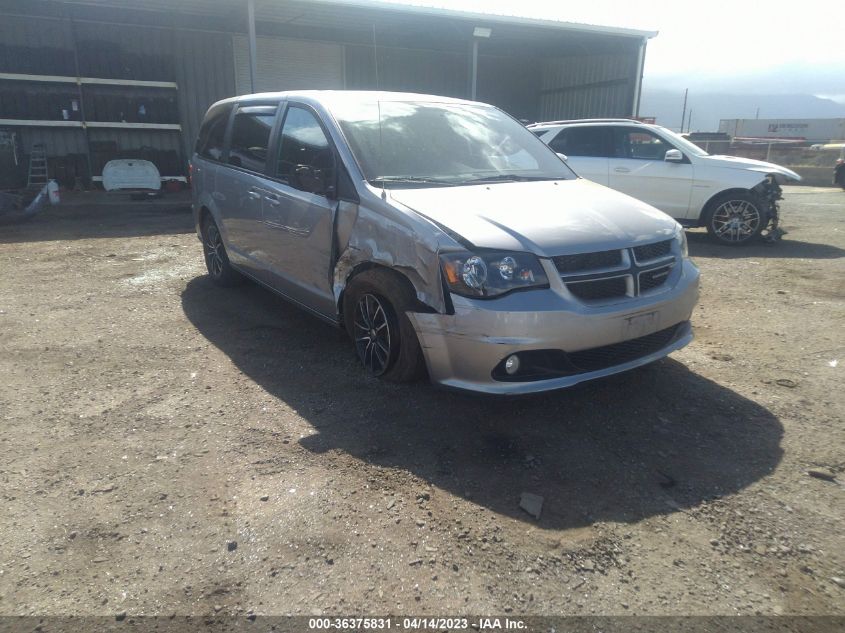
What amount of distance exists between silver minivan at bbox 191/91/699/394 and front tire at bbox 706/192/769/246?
15.6ft

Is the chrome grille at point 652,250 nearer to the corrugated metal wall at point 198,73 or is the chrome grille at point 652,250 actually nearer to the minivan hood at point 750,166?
the minivan hood at point 750,166

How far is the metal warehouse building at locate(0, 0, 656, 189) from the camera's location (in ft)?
48.5

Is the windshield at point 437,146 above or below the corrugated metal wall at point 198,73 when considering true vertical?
below

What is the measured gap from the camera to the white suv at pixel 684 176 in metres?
8.11

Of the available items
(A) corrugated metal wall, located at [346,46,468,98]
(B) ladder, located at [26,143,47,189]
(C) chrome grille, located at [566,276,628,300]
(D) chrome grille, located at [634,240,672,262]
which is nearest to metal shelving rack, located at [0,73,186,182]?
(B) ladder, located at [26,143,47,189]

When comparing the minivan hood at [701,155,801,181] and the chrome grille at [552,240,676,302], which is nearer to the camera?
the chrome grille at [552,240,676,302]

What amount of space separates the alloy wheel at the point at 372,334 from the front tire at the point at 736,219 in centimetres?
644

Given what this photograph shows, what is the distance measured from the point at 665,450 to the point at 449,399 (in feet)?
4.01

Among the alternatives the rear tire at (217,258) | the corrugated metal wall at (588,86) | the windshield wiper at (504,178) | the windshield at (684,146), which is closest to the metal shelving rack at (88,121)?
the rear tire at (217,258)

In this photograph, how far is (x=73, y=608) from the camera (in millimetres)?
2105

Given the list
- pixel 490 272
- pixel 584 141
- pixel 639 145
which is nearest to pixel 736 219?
pixel 639 145

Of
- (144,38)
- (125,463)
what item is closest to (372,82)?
(144,38)

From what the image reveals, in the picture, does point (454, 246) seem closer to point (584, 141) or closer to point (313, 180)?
point (313, 180)

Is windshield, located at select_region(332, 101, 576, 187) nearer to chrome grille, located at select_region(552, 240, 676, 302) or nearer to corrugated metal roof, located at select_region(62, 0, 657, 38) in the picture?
chrome grille, located at select_region(552, 240, 676, 302)
